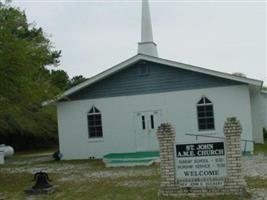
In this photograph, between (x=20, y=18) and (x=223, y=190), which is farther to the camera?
(x=20, y=18)

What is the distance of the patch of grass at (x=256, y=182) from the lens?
10.7m

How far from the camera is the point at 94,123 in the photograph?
21922mm

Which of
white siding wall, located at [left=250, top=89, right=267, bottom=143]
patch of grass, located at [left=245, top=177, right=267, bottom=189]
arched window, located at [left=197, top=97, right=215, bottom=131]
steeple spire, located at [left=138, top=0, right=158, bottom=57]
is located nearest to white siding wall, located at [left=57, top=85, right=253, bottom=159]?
arched window, located at [left=197, top=97, right=215, bottom=131]

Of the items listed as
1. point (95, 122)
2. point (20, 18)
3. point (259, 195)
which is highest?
point (20, 18)

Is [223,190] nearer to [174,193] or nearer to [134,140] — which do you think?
[174,193]

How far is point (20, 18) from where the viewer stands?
14.7 metres

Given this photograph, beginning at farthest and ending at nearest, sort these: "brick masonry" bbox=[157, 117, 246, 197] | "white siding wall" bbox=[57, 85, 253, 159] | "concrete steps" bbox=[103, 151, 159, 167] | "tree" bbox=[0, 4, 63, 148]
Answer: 1. "white siding wall" bbox=[57, 85, 253, 159]
2. "concrete steps" bbox=[103, 151, 159, 167]
3. "tree" bbox=[0, 4, 63, 148]
4. "brick masonry" bbox=[157, 117, 246, 197]

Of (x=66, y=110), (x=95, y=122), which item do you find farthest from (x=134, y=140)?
(x=66, y=110)

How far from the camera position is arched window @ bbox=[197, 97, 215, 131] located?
790 inches

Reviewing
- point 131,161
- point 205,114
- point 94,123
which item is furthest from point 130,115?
point 131,161

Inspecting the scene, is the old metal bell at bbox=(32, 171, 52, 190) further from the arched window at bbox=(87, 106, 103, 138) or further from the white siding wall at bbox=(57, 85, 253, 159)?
the arched window at bbox=(87, 106, 103, 138)

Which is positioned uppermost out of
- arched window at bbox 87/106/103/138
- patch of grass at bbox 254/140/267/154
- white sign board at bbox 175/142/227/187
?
arched window at bbox 87/106/103/138

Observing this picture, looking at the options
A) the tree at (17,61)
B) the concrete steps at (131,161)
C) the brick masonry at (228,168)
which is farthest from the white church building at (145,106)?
the brick masonry at (228,168)

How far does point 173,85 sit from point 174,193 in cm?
1114
